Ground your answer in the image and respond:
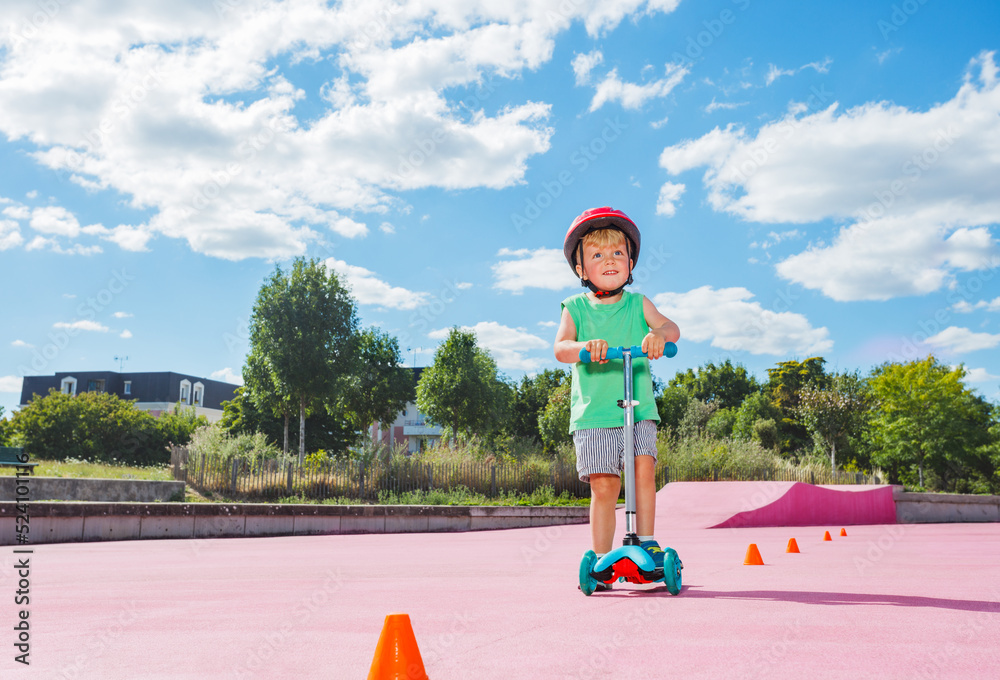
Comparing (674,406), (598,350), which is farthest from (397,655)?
(674,406)

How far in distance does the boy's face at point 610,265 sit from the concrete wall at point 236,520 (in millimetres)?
8170

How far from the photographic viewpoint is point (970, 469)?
33062 millimetres

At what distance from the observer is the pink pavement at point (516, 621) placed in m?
2.16

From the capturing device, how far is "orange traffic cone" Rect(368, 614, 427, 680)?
179cm

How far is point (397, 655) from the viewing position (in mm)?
1808

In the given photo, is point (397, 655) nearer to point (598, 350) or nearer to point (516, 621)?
point (516, 621)

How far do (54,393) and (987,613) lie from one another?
45.5 m

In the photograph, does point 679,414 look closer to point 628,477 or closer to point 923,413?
point 923,413

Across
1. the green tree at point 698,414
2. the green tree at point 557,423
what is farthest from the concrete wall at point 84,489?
the green tree at point 698,414

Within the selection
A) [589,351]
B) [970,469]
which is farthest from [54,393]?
[970,469]

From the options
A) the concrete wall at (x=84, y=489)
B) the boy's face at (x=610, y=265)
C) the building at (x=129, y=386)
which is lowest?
the concrete wall at (x=84, y=489)

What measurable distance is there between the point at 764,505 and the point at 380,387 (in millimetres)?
22200

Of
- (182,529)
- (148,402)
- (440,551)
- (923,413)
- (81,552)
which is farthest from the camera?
(148,402)

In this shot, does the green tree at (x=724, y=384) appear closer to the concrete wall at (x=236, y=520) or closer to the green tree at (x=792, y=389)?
the green tree at (x=792, y=389)
